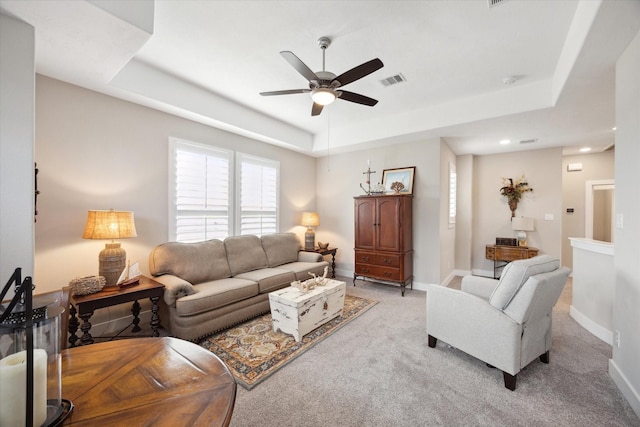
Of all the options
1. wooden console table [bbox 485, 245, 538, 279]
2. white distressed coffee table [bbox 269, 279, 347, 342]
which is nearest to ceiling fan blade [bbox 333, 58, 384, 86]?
white distressed coffee table [bbox 269, 279, 347, 342]

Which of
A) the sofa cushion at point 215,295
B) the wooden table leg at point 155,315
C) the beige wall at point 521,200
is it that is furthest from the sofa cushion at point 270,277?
the beige wall at point 521,200

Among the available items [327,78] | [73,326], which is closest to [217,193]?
[73,326]

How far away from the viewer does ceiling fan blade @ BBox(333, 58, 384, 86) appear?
2137 mm

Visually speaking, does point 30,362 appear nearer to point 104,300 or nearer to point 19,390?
point 19,390

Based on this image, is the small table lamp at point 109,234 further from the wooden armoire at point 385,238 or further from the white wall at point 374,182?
the white wall at point 374,182

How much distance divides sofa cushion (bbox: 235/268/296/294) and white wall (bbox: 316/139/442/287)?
203cm

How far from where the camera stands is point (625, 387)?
6.48 ft

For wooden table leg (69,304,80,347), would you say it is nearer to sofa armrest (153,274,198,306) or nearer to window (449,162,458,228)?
sofa armrest (153,274,198,306)

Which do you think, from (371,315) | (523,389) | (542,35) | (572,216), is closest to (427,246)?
(371,315)

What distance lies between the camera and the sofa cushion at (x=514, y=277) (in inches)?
81.0

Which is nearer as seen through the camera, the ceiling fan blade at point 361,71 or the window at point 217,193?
the ceiling fan blade at point 361,71

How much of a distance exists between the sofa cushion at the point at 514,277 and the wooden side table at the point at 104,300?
122 inches

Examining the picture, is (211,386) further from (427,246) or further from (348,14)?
(427,246)

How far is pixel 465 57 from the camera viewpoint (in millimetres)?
2795
